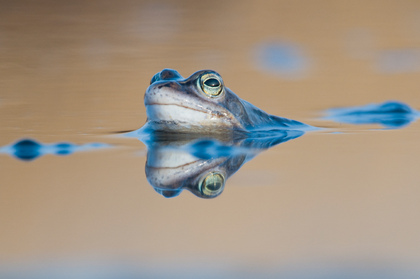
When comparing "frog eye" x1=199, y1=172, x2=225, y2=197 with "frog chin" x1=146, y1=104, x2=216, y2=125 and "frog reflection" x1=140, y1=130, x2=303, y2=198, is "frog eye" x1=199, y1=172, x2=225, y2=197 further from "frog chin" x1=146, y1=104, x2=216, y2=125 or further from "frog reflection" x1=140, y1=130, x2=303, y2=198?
"frog chin" x1=146, y1=104, x2=216, y2=125

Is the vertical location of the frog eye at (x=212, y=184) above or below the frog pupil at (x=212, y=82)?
below

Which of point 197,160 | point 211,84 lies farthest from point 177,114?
point 197,160

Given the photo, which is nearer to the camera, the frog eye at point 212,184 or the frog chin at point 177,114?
the frog eye at point 212,184

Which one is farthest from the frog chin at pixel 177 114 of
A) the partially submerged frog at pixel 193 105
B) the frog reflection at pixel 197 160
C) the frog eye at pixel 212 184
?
the frog eye at pixel 212 184

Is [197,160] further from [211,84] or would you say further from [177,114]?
[211,84]

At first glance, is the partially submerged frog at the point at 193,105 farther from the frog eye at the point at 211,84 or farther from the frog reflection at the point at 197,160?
the frog reflection at the point at 197,160

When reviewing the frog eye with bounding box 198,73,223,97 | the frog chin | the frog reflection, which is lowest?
the frog reflection

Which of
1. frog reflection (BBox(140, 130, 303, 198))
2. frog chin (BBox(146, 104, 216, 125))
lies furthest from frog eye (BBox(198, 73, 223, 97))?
frog reflection (BBox(140, 130, 303, 198))
